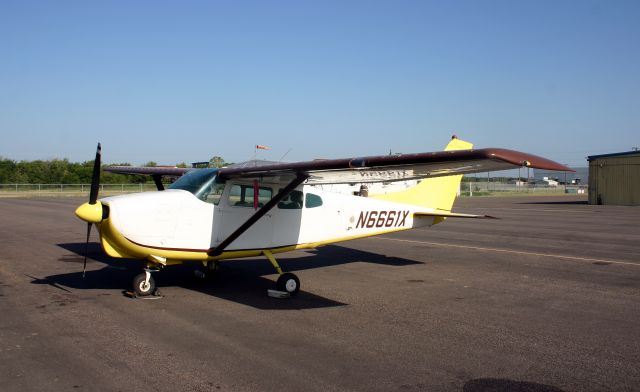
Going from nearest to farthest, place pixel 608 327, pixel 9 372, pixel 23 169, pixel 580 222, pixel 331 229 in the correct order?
1. pixel 9 372
2. pixel 608 327
3. pixel 331 229
4. pixel 580 222
5. pixel 23 169

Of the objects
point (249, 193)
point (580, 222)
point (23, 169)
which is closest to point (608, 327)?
point (249, 193)

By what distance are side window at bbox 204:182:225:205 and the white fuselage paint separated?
0.23ft

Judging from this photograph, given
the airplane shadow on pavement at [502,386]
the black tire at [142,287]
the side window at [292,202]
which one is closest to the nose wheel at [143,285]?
the black tire at [142,287]

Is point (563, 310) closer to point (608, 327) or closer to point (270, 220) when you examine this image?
point (608, 327)

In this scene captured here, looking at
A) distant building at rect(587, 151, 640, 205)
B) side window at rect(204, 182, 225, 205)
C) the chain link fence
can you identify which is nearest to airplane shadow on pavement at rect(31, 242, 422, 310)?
side window at rect(204, 182, 225, 205)

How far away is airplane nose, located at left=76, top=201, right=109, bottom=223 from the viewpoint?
7246 mm

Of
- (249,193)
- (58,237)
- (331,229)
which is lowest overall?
(58,237)

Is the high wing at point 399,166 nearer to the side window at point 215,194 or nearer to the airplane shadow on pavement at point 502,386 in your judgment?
the side window at point 215,194

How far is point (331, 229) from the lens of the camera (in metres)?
10.1

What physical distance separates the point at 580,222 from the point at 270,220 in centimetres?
1865

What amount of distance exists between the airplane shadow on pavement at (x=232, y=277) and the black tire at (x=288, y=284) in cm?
14

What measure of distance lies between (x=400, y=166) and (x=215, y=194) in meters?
3.13

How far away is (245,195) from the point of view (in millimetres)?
8922

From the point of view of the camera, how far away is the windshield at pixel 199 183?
8477 millimetres
